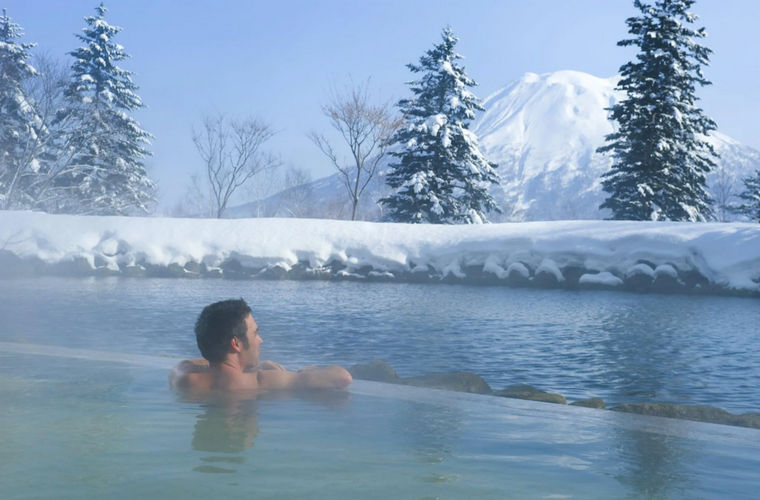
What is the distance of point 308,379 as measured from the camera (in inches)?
205

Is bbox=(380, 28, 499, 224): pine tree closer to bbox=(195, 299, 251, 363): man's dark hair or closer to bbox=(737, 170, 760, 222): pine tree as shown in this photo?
bbox=(737, 170, 760, 222): pine tree

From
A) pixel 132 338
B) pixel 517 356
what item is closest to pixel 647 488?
pixel 517 356

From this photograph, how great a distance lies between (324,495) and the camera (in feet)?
9.55

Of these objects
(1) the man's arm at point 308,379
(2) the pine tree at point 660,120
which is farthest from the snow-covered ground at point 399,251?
(1) the man's arm at point 308,379

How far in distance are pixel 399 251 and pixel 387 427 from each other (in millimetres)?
16678

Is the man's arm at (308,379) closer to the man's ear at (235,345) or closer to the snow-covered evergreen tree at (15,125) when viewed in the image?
the man's ear at (235,345)

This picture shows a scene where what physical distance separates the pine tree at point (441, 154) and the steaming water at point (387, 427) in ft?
63.7

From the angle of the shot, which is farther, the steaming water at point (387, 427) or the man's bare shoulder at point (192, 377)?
the man's bare shoulder at point (192, 377)

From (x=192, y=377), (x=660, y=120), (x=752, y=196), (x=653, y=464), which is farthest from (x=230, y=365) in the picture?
(x=752, y=196)

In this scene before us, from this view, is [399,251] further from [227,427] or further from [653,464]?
[653,464]

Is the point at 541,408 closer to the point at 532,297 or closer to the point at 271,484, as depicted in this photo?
the point at 271,484

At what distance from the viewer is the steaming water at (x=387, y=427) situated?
313cm

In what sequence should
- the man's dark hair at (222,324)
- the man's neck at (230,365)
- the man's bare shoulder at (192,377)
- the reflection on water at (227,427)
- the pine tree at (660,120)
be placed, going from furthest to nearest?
the pine tree at (660,120)
the man's bare shoulder at (192,377)
the man's neck at (230,365)
the man's dark hair at (222,324)
the reflection on water at (227,427)

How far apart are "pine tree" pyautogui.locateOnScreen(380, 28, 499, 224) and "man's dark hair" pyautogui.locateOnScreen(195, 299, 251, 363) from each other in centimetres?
2420
